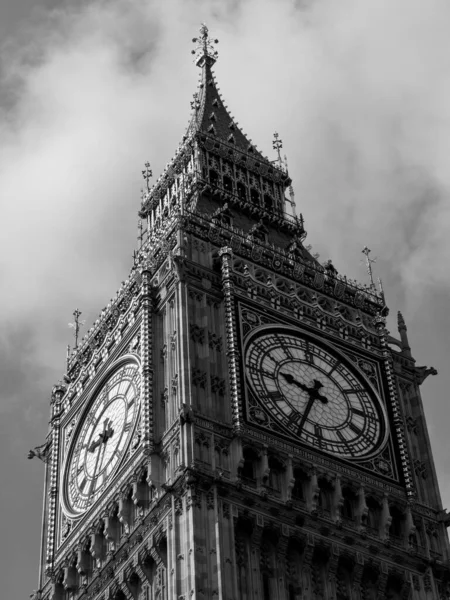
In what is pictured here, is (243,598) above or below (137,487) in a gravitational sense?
below

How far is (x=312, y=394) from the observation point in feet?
184

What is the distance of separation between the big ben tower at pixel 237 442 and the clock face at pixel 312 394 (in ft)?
Result: 0.17

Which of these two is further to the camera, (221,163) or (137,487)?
(221,163)

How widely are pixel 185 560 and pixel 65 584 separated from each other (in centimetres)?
708

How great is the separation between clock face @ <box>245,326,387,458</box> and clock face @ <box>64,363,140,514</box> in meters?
3.99

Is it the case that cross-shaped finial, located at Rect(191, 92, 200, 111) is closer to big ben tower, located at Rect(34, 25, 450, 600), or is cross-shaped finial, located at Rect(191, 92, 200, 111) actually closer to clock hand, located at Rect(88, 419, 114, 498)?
big ben tower, located at Rect(34, 25, 450, 600)

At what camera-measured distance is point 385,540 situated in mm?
53062

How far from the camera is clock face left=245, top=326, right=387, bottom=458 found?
54.8 m

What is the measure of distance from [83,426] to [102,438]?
2.24 metres

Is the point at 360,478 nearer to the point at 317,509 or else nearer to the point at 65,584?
the point at 317,509

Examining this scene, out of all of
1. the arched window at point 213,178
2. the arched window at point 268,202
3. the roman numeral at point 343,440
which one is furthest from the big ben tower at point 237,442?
the arched window at point 268,202

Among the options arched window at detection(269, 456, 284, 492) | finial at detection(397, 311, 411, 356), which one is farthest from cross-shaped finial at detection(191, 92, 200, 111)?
arched window at detection(269, 456, 284, 492)

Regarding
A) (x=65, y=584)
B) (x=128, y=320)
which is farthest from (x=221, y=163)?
(x=65, y=584)

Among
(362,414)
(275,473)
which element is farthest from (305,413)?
(275,473)
